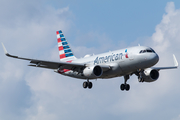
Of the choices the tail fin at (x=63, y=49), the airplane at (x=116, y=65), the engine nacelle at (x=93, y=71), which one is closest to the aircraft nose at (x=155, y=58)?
the airplane at (x=116, y=65)

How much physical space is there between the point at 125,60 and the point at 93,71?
4466 millimetres

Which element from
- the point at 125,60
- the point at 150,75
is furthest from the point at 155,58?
the point at 150,75

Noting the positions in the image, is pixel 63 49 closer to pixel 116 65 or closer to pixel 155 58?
pixel 116 65

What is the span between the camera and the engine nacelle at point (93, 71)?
4894 centimetres

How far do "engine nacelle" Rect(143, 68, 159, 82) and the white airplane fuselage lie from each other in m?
3.47

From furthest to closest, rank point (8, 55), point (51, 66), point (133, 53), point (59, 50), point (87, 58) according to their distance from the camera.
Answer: point (59, 50)
point (87, 58)
point (51, 66)
point (133, 53)
point (8, 55)

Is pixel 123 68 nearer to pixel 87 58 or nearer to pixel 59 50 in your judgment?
pixel 87 58

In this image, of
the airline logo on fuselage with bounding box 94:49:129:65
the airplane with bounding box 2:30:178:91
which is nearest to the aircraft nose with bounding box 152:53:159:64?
the airplane with bounding box 2:30:178:91

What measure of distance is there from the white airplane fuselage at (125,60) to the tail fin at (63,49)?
10.1 meters

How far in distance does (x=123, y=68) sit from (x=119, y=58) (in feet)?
4.71

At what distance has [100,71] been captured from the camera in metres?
49.6

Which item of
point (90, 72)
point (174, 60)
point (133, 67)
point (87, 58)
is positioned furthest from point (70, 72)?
point (174, 60)

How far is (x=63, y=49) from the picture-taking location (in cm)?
6431

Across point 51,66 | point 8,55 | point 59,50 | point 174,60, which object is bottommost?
point 8,55
